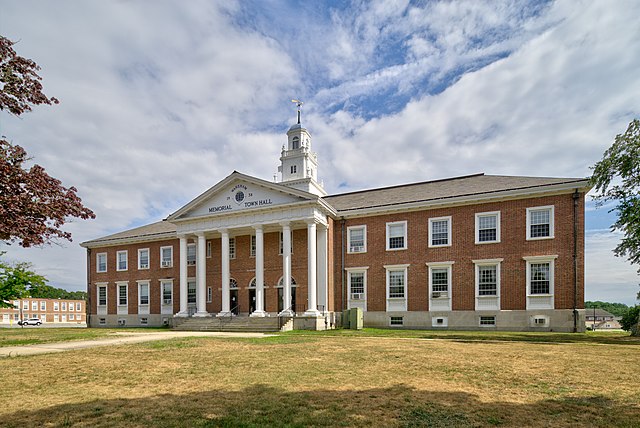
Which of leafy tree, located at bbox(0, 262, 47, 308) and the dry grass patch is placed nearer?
the dry grass patch

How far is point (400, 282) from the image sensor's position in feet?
91.6

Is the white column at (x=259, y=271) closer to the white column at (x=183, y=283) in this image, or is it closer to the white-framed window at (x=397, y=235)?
the white column at (x=183, y=283)

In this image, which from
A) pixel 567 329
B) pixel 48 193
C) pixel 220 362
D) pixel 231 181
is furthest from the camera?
pixel 231 181

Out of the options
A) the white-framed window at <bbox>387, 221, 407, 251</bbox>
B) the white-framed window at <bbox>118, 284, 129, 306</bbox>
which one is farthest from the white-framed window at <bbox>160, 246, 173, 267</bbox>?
the white-framed window at <bbox>387, 221, 407, 251</bbox>

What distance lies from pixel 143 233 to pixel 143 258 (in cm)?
261

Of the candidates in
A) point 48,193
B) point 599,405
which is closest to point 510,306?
point 599,405

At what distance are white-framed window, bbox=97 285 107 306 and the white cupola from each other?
21737mm

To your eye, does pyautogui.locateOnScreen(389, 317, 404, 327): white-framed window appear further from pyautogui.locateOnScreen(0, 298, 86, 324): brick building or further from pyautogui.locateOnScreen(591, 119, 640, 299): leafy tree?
pyautogui.locateOnScreen(0, 298, 86, 324): brick building

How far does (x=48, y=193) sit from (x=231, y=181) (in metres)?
17.3

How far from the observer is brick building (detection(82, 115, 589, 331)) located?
24.0 m

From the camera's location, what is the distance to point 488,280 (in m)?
25.5

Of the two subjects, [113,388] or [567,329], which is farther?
[567,329]

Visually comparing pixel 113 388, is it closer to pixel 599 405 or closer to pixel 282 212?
pixel 599 405

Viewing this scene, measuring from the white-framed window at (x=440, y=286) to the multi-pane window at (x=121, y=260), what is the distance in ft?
97.0
